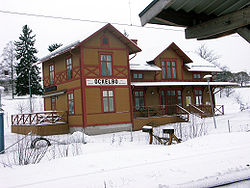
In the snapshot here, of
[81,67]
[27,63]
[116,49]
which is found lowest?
[81,67]

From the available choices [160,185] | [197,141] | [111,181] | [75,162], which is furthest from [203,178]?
[197,141]

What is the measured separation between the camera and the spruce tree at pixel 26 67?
141 ft

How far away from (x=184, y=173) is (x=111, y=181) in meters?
1.18

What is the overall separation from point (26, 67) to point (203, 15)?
42.8m

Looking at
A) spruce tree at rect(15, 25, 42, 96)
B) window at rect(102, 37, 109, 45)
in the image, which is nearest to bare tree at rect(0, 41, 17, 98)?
spruce tree at rect(15, 25, 42, 96)

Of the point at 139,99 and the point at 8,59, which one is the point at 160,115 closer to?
the point at 139,99

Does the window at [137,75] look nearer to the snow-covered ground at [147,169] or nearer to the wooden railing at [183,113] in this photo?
the wooden railing at [183,113]

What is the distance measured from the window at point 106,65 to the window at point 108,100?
140cm

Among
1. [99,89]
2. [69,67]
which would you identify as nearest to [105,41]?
[69,67]

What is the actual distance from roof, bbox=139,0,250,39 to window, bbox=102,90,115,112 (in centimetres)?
1428

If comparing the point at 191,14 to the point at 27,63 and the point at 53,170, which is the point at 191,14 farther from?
the point at 27,63

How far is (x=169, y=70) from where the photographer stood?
25.6 m

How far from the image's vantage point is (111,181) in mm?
3959

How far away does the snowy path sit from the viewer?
3.93 meters
